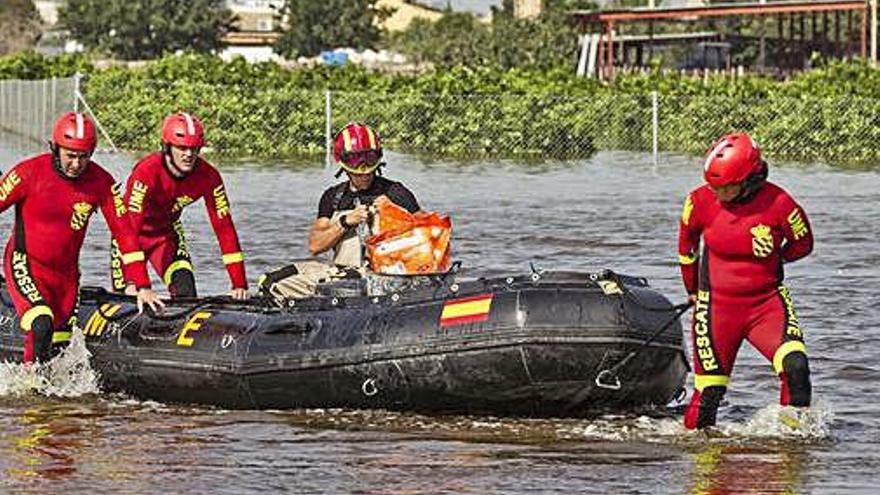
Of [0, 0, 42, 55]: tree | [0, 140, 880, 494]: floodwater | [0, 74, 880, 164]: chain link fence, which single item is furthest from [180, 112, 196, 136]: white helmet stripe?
[0, 0, 42, 55]: tree

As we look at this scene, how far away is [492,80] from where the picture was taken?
4416 cm

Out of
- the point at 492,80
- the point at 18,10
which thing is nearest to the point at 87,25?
the point at 18,10

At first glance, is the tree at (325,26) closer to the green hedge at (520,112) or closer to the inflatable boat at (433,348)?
the green hedge at (520,112)

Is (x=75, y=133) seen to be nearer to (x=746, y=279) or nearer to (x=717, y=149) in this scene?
(x=717, y=149)

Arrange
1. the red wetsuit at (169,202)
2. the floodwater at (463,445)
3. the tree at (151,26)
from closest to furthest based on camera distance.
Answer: the floodwater at (463,445), the red wetsuit at (169,202), the tree at (151,26)

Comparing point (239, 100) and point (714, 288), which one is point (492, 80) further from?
point (714, 288)

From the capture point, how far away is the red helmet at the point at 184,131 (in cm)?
1340

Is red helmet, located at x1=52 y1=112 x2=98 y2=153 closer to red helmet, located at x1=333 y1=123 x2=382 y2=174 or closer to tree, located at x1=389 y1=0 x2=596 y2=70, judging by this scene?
red helmet, located at x1=333 y1=123 x2=382 y2=174

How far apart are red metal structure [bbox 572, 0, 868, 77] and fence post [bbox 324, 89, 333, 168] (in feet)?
52.1

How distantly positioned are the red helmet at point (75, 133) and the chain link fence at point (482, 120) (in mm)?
26150

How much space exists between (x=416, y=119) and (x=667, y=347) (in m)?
30.4

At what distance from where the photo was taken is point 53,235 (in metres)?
13.4

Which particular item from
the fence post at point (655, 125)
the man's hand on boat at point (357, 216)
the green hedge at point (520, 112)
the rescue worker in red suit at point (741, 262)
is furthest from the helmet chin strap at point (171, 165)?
the green hedge at point (520, 112)

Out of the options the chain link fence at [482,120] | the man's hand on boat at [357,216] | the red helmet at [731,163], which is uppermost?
the red helmet at [731,163]
